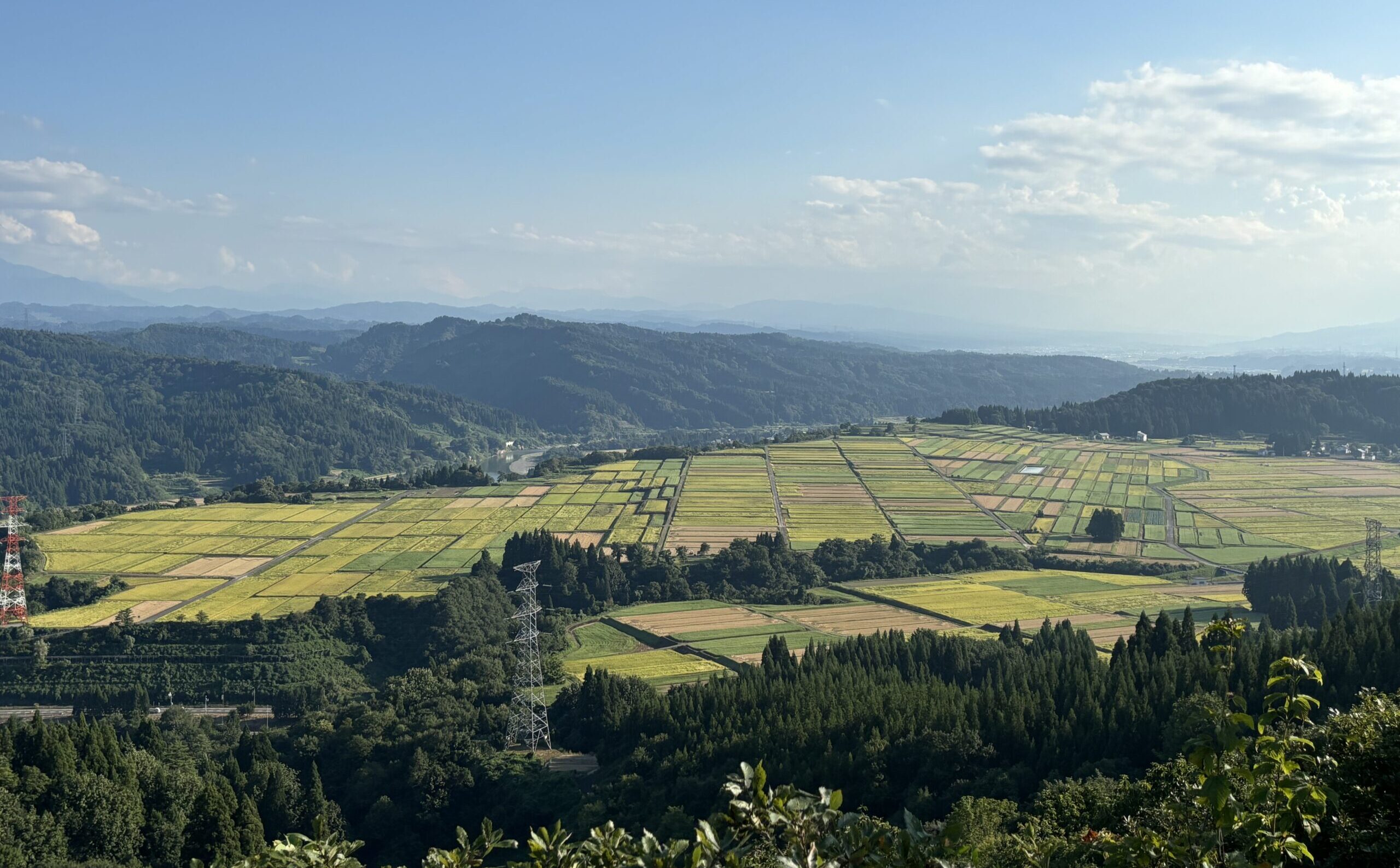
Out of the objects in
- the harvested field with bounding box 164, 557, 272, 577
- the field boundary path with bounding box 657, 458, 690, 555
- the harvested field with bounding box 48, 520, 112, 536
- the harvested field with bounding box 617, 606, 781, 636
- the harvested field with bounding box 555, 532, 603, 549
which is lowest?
the harvested field with bounding box 617, 606, 781, 636

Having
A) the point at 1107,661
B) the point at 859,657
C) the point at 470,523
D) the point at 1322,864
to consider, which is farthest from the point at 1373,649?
the point at 470,523

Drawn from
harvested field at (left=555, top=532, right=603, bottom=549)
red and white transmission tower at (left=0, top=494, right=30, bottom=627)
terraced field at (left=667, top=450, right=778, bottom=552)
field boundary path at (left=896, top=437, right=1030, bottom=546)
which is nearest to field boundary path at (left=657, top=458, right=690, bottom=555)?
terraced field at (left=667, top=450, right=778, bottom=552)

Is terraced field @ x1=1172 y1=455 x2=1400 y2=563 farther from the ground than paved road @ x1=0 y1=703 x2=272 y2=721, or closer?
farther from the ground

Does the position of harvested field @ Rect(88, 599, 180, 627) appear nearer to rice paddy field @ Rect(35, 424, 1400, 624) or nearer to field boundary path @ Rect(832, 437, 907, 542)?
rice paddy field @ Rect(35, 424, 1400, 624)

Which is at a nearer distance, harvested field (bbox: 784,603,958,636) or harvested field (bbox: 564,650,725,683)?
harvested field (bbox: 564,650,725,683)

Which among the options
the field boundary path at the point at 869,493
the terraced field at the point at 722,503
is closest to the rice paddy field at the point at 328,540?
the terraced field at the point at 722,503

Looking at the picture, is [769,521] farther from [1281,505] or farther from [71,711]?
[71,711]

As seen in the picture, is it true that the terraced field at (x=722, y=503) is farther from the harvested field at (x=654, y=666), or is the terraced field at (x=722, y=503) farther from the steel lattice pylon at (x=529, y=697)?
the steel lattice pylon at (x=529, y=697)

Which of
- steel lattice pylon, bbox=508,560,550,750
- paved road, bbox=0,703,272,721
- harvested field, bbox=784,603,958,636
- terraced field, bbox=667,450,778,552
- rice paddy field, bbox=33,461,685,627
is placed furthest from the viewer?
terraced field, bbox=667,450,778,552
